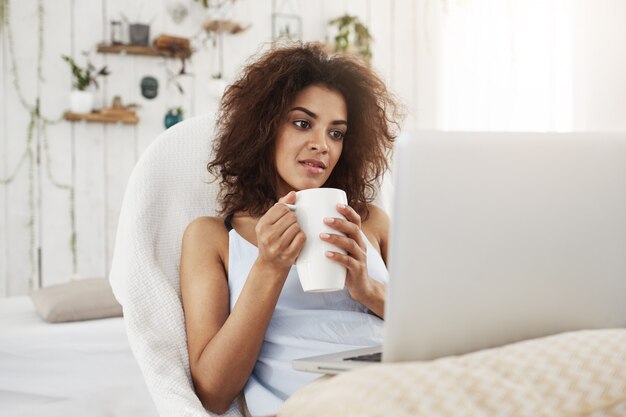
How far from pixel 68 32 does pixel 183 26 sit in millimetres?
563

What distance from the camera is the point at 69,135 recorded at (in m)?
3.11

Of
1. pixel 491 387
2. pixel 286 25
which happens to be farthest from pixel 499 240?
pixel 286 25

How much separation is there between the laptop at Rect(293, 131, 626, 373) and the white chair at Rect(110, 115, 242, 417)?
41 cm

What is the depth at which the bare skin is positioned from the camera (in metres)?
0.90

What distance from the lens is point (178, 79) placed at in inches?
131

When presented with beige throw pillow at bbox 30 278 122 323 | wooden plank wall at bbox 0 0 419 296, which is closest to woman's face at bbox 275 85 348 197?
beige throw pillow at bbox 30 278 122 323

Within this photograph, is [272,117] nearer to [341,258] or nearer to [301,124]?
[301,124]

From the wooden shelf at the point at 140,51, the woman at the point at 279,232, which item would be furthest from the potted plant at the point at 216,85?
the woman at the point at 279,232

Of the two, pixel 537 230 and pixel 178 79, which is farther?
pixel 178 79

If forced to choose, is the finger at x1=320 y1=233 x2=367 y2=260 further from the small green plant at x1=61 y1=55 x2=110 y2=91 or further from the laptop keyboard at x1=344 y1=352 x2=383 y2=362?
the small green plant at x1=61 y1=55 x2=110 y2=91

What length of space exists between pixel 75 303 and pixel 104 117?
1348mm

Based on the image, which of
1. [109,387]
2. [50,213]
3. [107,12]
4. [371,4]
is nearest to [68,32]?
[107,12]

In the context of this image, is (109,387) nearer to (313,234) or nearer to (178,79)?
(313,234)

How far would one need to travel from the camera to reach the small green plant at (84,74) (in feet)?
9.99
